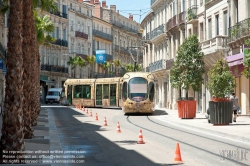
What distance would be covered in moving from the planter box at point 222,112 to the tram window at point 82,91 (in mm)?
27343

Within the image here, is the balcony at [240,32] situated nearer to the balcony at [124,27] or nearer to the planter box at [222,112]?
the planter box at [222,112]

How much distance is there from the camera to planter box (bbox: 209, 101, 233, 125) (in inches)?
1022

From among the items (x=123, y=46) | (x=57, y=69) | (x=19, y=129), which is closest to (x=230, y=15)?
(x=19, y=129)

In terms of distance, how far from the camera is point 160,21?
206 feet

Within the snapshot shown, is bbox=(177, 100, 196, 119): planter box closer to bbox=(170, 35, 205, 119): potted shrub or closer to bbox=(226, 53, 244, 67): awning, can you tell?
bbox=(170, 35, 205, 119): potted shrub

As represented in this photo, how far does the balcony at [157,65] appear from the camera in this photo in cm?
5884

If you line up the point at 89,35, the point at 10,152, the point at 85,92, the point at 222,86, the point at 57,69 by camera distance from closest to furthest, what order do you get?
the point at 10,152, the point at 222,86, the point at 85,92, the point at 57,69, the point at 89,35

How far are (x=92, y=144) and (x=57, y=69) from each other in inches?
2629

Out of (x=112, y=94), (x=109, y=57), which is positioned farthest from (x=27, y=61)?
(x=109, y=57)

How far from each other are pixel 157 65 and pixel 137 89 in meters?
22.4

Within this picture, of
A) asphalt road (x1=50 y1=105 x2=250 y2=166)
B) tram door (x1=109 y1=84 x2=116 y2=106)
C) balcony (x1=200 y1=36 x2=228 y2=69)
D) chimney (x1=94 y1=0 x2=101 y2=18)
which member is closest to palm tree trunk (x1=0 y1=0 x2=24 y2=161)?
asphalt road (x1=50 y1=105 x2=250 y2=166)

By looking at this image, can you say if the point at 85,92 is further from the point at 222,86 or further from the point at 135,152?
the point at 135,152

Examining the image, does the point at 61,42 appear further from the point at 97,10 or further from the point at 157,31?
the point at 157,31

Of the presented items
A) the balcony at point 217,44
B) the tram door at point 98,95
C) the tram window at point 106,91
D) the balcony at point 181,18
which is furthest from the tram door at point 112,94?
the balcony at point 217,44
